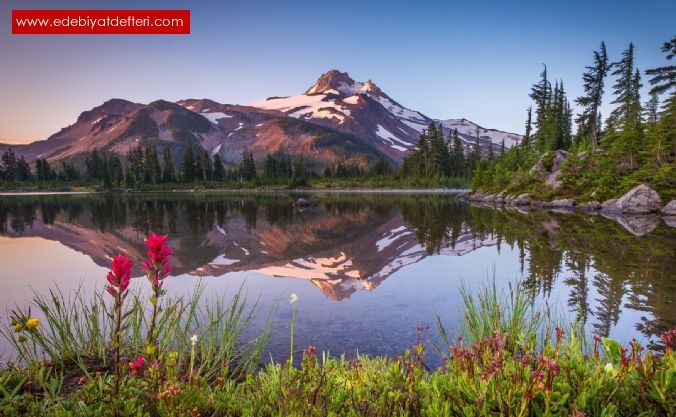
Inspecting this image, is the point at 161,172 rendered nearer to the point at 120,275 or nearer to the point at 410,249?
the point at 410,249

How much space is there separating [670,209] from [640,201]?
7.66 ft

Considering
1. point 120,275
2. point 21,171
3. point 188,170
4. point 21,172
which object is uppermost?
point 21,171

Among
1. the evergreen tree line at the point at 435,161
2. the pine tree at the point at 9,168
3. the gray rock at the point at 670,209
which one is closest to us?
A: the gray rock at the point at 670,209

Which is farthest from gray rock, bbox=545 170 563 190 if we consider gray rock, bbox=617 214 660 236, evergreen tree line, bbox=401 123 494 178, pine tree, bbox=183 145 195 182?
pine tree, bbox=183 145 195 182

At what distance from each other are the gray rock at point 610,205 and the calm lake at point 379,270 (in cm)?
1304

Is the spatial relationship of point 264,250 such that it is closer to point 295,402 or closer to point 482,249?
point 482,249

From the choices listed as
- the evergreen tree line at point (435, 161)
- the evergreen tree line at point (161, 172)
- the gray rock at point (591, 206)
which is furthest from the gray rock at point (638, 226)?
the evergreen tree line at point (161, 172)

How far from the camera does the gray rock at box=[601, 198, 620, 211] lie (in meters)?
36.6

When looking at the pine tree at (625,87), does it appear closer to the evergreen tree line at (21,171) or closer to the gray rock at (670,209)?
the gray rock at (670,209)

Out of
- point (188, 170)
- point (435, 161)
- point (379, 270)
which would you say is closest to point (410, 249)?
point (379, 270)

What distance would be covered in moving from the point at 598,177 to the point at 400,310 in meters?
43.3

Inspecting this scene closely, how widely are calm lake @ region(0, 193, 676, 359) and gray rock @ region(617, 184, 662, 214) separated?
11.9 meters

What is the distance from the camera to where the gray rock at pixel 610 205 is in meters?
36.6

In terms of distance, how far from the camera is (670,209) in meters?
32.6
